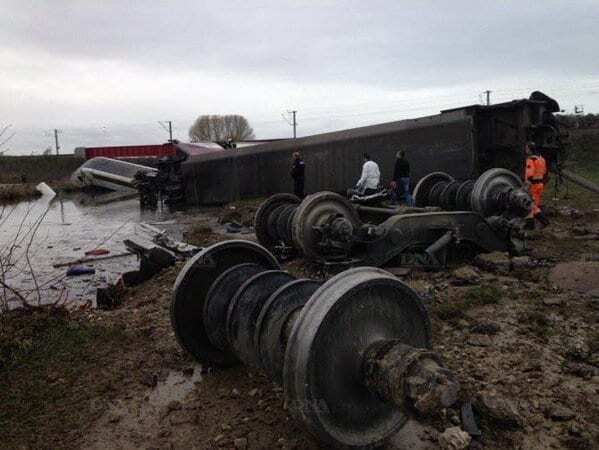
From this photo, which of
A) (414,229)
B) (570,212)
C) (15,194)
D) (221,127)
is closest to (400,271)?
(414,229)

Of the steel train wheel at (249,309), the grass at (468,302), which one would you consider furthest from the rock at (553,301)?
the steel train wheel at (249,309)

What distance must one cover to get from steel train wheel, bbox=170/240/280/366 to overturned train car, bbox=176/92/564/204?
7.04 meters

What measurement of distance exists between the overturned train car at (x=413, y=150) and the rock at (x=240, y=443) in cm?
788

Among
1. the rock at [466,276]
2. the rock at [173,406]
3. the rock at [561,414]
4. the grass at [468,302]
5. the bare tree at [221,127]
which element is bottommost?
the rock at [173,406]

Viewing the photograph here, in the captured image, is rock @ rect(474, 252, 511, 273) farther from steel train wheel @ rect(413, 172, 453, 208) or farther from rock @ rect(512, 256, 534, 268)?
steel train wheel @ rect(413, 172, 453, 208)

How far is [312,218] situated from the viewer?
5.71 meters

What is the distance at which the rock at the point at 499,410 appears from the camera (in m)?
2.56

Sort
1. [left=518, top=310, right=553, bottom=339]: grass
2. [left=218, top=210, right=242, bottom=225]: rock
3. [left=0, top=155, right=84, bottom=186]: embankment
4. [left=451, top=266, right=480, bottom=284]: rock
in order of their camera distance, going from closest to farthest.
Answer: [left=518, top=310, right=553, bottom=339]: grass → [left=451, top=266, right=480, bottom=284]: rock → [left=218, top=210, right=242, bottom=225]: rock → [left=0, top=155, right=84, bottom=186]: embankment

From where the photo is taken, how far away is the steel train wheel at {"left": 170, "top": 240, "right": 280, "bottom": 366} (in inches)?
130

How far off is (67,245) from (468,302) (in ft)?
26.4

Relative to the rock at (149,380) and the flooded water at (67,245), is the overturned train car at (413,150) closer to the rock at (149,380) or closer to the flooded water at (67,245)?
the flooded water at (67,245)

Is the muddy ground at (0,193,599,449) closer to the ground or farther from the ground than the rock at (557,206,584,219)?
closer to the ground

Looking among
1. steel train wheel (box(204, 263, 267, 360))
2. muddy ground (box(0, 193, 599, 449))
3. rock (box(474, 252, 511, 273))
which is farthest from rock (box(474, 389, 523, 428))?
rock (box(474, 252, 511, 273))

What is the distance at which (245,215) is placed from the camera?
11805mm
